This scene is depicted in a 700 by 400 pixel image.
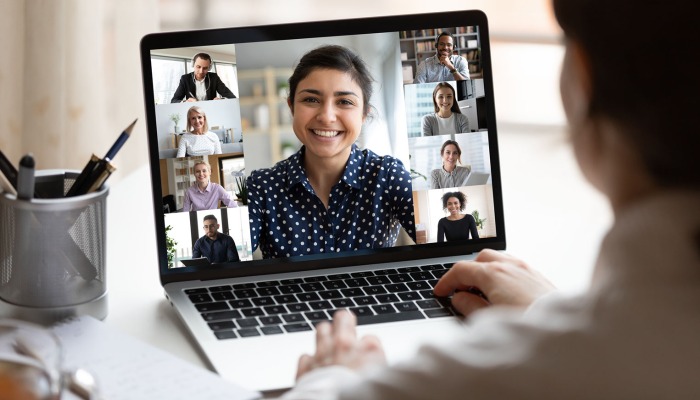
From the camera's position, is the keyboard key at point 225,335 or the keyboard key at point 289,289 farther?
the keyboard key at point 289,289

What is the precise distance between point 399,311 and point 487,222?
0.22 m

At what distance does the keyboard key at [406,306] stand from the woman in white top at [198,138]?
274mm

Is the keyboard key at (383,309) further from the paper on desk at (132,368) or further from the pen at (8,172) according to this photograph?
the pen at (8,172)

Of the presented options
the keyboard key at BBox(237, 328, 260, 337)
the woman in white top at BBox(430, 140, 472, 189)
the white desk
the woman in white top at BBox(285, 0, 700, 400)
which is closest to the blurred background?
the white desk

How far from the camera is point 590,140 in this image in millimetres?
625

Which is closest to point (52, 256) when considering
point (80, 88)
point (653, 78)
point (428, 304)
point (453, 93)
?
point (428, 304)

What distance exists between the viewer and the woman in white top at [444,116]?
3.59 ft

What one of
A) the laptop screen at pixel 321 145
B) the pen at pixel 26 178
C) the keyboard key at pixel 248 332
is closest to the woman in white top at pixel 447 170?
the laptop screen at pixel 321 145

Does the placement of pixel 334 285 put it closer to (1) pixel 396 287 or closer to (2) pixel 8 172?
(1) pixel 396 287

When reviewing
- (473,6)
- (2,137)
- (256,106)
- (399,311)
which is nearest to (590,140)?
(399,311)

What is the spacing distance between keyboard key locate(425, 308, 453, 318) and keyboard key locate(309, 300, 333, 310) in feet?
0.35

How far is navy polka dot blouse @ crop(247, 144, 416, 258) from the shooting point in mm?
1070

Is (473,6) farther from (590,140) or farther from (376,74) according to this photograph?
(590,140)

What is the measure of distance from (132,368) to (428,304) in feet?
A: 1.06
